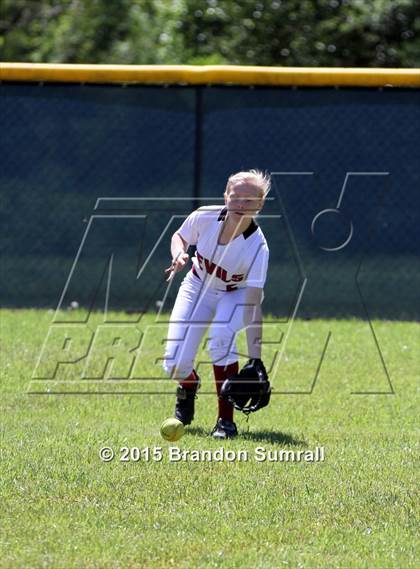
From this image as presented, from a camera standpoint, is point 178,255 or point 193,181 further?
point 193,181

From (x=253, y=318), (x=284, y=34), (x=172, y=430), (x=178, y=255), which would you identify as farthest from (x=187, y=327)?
(x=284, y=34)

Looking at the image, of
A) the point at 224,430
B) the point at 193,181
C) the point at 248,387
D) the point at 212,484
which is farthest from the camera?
the point at 193,181

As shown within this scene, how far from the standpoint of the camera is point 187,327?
6.73 metres

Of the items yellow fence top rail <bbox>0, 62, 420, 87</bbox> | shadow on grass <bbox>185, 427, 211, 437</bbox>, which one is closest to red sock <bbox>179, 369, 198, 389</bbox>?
shadow on grass <bbox>185, 427, 211, 437</bbox>

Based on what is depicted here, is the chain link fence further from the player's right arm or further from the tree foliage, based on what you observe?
the tree foliage

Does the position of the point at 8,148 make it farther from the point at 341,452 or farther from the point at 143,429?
the point at 341,452

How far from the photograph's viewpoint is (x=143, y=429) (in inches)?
266

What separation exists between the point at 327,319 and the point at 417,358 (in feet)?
5.48

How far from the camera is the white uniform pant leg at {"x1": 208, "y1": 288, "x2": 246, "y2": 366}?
6556 millimetres

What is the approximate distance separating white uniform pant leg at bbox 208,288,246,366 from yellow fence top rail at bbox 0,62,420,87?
3958 mm

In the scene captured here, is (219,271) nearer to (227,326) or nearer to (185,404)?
(227,326)

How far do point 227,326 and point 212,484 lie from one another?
3.97ft

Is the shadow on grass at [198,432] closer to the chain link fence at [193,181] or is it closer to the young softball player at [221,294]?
the young softball player at [221,294]

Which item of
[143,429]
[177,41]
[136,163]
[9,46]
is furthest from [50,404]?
[9,46]
